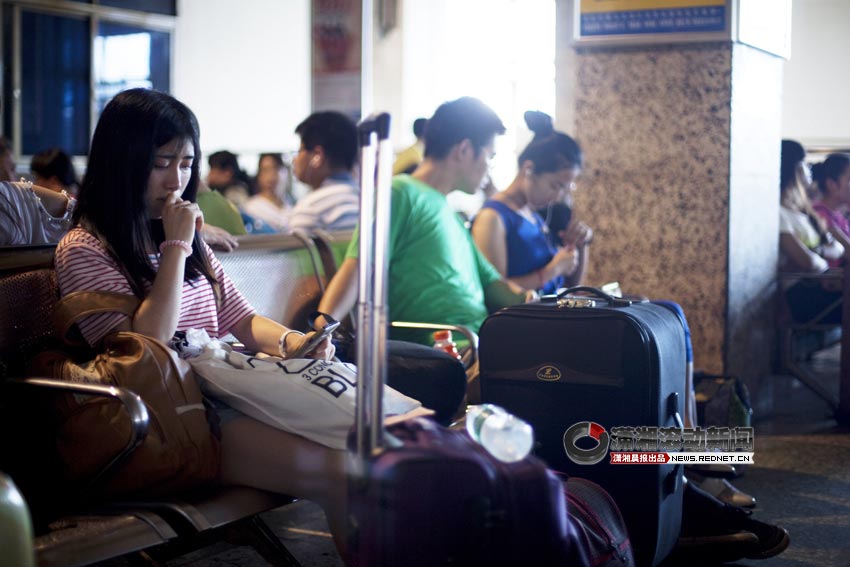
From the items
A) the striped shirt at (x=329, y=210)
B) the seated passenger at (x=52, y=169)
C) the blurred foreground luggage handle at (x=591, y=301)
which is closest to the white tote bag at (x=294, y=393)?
the blurred foreground luggage handle at (x=591, y=301)

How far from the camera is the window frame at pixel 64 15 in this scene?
36.7ft

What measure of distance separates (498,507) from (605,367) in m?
1.02

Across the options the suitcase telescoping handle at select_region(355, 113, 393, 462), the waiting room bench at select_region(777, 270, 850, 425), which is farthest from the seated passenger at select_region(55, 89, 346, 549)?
the waiting room bench at select_region(777, 270, 850, 425)

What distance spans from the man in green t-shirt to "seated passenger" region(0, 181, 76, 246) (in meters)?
0.92

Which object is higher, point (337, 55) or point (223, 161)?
point (337, 55)

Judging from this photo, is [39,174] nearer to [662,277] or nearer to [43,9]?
[662,277]

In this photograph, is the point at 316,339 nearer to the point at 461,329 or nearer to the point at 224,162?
the point at 461,329

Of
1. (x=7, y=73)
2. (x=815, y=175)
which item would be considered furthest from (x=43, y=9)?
(x=815, y=175)

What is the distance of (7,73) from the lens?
36.7 ft

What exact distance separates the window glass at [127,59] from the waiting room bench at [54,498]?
10085 millimetres

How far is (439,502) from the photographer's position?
193 cm

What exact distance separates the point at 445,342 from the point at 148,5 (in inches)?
401

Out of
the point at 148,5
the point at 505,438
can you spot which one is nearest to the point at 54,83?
the point at 148,5

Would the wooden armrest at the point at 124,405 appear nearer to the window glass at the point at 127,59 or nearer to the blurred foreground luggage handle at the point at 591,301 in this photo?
the blurred foreground luggage handle at the point at 591,301
